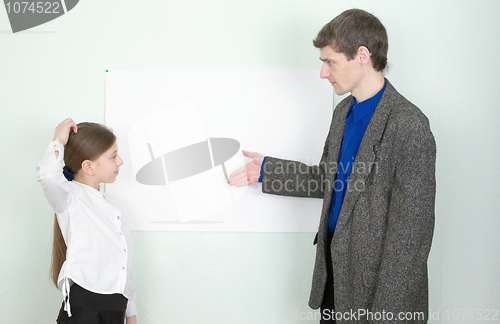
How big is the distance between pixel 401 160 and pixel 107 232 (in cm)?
98

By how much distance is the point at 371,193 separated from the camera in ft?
3.60

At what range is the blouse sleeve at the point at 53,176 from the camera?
1123mm

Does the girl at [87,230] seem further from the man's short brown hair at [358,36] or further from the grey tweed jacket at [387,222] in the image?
the man's short brown hair at [358,36]

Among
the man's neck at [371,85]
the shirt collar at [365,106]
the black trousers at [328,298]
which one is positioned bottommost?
the black trousers at [328,298]

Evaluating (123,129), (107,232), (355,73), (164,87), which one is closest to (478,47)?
(355,73)

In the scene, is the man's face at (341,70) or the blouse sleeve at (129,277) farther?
the blouse sleeve at (129,277)

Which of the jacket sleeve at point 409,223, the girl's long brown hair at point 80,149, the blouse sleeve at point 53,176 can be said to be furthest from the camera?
the girl's long brown hair at point 80,149

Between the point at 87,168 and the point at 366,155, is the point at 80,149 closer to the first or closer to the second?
the point at 87,168

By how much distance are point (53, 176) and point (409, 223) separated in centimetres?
106

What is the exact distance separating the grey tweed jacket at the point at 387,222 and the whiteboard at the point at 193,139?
0.39 metres

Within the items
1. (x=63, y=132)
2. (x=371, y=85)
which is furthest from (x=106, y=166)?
(x=371, y=85)

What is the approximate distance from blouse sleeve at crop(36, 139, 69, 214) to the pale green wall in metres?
0.48

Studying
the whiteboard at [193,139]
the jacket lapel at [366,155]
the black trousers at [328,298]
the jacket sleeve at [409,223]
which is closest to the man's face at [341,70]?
the jacket lapel at [366,155]

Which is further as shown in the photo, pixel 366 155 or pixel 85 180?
pixel 85 180
